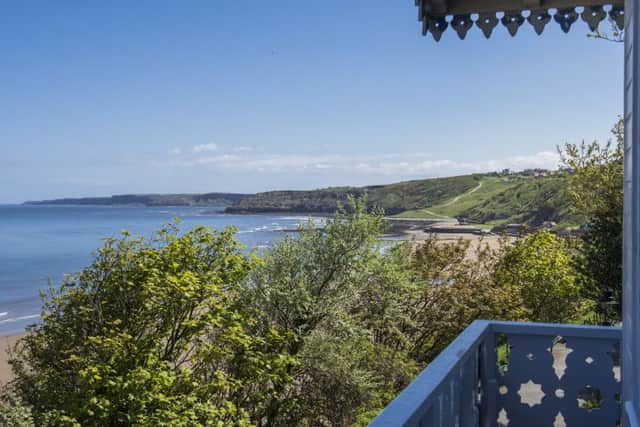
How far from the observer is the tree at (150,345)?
8.61 m

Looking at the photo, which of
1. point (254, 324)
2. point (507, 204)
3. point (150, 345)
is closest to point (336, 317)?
point (254, 324)

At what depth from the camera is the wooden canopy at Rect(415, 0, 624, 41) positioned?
10.0ft

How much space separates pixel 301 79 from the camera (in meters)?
61.5

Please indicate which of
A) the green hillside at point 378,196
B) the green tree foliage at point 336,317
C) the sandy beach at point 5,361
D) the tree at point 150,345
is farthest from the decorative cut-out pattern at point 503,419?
the green hillside at point 378,196

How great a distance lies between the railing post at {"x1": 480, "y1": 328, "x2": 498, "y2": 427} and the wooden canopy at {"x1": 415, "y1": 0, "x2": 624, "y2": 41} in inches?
62.5

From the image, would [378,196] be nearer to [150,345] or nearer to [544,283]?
[544,283]

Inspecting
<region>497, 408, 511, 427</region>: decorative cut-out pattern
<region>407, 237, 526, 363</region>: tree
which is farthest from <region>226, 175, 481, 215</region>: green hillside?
<region>497, 408, 511, 427</region>: decorative cut-out pattern

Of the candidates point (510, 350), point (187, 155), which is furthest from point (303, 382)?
point (187, 155)

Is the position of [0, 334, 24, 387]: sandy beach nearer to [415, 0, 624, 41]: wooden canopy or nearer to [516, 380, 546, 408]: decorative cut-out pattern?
[516, 380, 546, 408]: decorative cut-out pattern

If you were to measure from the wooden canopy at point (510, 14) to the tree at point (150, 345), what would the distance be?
22.4 ft

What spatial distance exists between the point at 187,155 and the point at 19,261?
69963 millimetres

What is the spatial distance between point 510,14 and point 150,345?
7.95m

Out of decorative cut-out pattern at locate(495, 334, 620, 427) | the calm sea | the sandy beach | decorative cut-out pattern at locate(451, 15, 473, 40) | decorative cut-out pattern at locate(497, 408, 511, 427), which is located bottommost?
the sandy beach

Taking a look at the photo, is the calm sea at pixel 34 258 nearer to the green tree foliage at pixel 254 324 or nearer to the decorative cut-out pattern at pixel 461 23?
the green tree foliage at pixel 254 324
